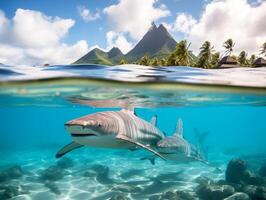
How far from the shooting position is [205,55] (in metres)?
59.3

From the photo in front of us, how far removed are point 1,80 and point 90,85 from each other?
429 cm

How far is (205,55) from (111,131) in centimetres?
5562

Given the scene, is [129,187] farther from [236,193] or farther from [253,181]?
[253,181]

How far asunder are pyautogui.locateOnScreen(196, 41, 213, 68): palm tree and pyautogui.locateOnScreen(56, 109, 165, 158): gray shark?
51.7 meters

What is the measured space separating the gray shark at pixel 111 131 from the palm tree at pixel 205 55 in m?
51.7

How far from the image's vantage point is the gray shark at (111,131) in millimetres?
6373

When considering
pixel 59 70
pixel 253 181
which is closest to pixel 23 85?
pixel 59 70

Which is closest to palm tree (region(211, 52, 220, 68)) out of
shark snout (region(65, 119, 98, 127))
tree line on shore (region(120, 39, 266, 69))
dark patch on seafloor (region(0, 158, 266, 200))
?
tree line on shore (region(120, 39, 266, 69))

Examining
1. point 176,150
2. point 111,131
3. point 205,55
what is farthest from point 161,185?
point 205,55

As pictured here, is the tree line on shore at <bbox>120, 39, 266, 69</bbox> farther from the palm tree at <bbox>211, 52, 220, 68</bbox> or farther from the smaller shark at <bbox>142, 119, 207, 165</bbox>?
the smaller shark at <bbox>142, 119, 207, 165</bbox>

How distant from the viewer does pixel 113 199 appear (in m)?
11.2

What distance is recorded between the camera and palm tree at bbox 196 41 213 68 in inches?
2313

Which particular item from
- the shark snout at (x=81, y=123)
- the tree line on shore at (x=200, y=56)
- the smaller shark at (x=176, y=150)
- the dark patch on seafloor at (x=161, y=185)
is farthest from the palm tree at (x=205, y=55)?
the shark snout at (x=81, y=123)

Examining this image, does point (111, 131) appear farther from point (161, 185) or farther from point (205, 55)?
A: point (205, 55)
